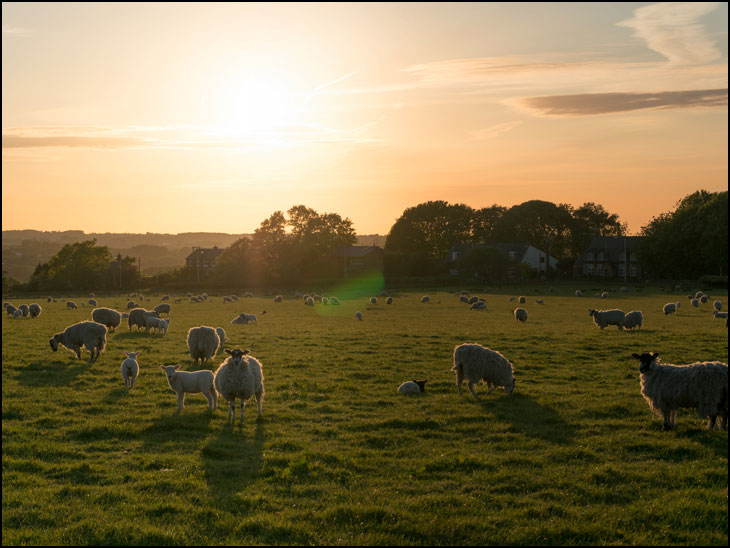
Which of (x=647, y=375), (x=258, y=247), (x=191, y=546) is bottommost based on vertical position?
(x=191, y=546)

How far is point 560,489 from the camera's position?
32.2 ft

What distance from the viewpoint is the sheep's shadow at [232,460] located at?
1009 cm

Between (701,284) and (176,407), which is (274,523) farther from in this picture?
(701,284)

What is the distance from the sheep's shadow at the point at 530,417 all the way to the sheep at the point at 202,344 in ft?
36.9

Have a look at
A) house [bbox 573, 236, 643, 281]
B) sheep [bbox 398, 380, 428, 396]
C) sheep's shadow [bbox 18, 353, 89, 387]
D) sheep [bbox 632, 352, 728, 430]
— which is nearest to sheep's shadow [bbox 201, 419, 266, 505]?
sheep [bbox 398, 380, 428, 396]

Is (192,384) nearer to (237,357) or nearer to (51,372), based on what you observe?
(237,357)

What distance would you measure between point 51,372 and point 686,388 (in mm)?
19475

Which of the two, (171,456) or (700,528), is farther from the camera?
(171,456)

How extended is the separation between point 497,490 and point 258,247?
4003 inches

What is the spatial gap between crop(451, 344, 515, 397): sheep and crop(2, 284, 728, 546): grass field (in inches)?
15.6

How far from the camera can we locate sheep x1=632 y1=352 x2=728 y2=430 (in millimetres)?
12523

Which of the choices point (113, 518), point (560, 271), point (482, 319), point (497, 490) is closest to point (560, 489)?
point (497, 490)

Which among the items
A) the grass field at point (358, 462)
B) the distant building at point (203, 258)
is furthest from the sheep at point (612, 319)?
the distant building at point (203, 258)

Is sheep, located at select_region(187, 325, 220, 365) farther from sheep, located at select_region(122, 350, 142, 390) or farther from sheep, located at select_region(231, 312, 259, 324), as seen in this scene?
sheep, located at select_region(231, 312, 259, 324)
